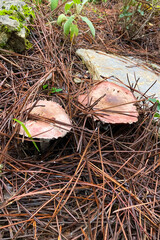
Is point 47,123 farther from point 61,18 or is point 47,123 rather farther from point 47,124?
point 61,18

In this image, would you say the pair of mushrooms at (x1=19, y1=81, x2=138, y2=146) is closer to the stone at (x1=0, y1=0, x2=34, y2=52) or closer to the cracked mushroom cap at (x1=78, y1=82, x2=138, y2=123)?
the cracked mushroom cap at (x1=78, y1=82, x2=138, y2=123)

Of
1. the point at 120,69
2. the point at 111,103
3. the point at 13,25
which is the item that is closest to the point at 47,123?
the point at 111,103

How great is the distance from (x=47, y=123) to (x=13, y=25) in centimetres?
136

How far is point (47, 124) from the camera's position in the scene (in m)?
1.27

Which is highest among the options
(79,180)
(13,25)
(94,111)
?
(13,25)

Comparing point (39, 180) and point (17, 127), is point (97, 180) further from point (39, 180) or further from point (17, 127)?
point (17, 127)

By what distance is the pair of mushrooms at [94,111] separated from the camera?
123 centimetres

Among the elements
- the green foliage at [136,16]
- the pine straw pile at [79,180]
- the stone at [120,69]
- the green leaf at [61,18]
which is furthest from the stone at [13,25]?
the green foliage at [136,16]

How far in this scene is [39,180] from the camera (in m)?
1.24

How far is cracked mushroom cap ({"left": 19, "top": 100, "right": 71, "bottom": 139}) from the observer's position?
1.20m

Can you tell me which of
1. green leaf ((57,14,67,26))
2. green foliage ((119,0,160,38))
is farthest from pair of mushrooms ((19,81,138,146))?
green foliage ((119,0,160,38))

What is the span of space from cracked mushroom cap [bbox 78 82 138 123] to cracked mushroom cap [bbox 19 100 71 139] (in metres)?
0.25

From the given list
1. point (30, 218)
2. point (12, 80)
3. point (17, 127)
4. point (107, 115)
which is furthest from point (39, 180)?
point (12, 80)

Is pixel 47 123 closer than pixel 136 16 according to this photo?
Yes
